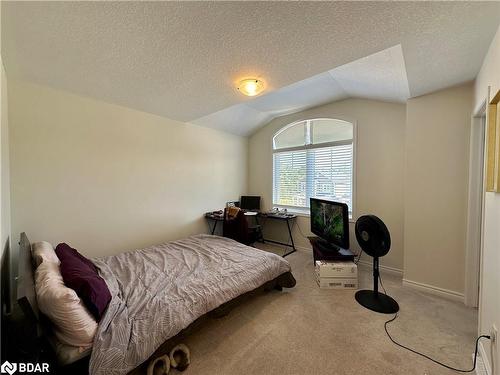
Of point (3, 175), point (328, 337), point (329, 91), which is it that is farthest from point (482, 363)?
point (3, 175)

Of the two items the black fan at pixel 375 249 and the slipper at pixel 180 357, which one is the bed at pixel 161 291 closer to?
the slipper at pixel 180 357

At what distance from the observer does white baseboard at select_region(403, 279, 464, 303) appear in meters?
2.34

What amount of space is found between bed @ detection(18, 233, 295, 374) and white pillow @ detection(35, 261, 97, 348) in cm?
5

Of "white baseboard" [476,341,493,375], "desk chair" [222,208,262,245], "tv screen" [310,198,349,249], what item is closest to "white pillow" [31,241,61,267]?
"desk chair" [222,208,262,245]

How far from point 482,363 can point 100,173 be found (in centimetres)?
394

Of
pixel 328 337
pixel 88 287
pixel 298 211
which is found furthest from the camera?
pixel 298 211

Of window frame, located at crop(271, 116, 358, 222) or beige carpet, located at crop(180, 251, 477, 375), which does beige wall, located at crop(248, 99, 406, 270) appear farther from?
beige carpet, located at crop(180, 251, 477, 375)

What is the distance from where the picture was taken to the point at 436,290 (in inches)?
96.7

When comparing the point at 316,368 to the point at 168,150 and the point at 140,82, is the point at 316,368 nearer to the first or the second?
the point at 140,82

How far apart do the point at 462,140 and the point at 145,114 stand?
12.8ft

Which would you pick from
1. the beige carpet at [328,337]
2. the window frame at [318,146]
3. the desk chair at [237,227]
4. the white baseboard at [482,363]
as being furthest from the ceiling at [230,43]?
the beige carpet at [328,337]

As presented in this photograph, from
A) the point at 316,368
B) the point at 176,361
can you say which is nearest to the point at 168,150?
the point at 176,361

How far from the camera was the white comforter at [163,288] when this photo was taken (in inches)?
49.9

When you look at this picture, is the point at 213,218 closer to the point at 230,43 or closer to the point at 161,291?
the point at 161,291
